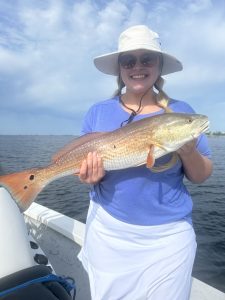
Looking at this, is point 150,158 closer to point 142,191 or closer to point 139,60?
point 142,191

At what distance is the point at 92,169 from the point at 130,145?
49cm

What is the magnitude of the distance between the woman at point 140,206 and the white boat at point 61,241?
1684mm

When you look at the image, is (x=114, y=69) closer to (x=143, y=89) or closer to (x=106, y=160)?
(x=143, y=89)

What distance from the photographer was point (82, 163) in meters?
3.34

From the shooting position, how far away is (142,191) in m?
2.97

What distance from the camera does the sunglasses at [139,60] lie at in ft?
10.6

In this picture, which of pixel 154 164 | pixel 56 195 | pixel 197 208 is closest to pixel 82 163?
pixel 154 164

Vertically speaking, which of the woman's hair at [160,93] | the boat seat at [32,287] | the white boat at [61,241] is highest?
the woman's hair at [160,93]

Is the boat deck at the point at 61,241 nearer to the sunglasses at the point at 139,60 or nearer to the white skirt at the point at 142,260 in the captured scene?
the white skirt at the point at 142,260

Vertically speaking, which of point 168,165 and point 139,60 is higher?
point 139,60

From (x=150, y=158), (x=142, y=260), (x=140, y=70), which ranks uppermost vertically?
(x=140, y=70)

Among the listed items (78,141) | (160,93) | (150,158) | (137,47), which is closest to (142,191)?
(150,158)

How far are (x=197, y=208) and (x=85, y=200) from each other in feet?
19.2

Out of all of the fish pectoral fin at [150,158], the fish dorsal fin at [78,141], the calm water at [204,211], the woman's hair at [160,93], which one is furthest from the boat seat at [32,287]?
the woman's hair at [160,93]
